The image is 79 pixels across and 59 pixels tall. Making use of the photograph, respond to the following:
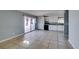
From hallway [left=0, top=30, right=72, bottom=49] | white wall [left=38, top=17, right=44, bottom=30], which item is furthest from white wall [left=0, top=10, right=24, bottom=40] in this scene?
white wall [left=38, top=17, right=44, bottom=30]

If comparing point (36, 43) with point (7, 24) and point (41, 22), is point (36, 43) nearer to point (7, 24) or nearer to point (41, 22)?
point (7, 24)

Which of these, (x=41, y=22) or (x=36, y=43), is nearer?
(x=36, y=43)

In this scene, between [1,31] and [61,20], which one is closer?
[1,31]

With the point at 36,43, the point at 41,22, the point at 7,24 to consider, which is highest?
the point at 41,22

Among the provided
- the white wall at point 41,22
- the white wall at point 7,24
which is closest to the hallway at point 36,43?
the white wall at point 7,24

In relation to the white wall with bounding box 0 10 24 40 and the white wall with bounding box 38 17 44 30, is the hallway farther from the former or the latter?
the white wall with bounding box 38 17 44 30

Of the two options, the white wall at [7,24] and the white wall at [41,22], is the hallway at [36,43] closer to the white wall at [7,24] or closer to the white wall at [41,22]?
the white wall at [7,24]

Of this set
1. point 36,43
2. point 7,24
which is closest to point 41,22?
point 7,24

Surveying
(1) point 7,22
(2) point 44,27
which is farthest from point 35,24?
(1) point 7,22

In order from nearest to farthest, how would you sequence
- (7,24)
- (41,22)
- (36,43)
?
(36,43)
(7,24)
(41,22)
